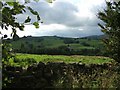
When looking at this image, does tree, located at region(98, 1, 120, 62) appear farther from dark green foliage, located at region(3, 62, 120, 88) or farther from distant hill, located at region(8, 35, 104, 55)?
distant hill, located at region(8, 35, 104, 55)

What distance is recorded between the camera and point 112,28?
17438mm

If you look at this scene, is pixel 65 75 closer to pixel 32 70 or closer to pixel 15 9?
pixel 32 70

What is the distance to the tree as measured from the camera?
1702cm

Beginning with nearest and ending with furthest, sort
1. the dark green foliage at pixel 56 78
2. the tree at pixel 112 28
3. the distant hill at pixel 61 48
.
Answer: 1. the dark green foliage at pixel 56 78
2. the tree at pixel 112 28
3. the distant hill at pixel 61 48

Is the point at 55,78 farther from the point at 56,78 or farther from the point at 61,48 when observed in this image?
the point at 61,48

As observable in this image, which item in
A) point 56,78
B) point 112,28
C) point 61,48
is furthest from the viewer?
point 61,48

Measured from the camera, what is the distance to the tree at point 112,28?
1702 cm

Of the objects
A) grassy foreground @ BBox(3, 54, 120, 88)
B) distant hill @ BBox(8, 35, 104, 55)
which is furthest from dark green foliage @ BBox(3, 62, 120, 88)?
distant hill @ BBox(8, 35, 104, 55)

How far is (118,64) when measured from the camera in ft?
57.1

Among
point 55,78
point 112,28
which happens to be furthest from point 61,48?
point 55,78

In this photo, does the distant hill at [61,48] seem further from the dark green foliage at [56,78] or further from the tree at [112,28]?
the dark green foliage at [56,78]

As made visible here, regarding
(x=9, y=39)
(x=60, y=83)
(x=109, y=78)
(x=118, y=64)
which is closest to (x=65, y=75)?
(x=60, y=83)

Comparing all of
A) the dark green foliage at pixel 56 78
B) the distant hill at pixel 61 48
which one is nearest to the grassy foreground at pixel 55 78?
the dark green foliage at pixel 56 78

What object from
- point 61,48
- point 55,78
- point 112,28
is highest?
point 112,28
